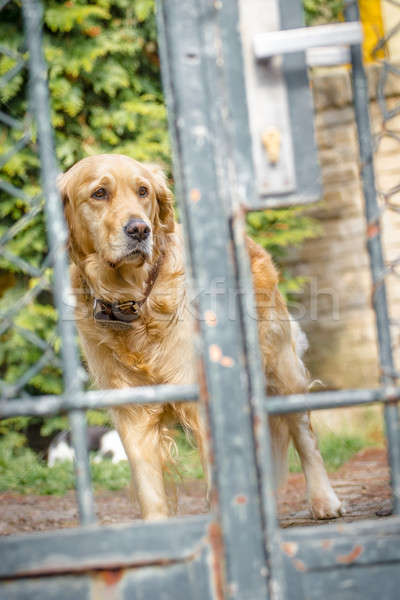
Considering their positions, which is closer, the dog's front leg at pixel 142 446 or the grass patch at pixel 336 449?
the dog's front leg at pixel 142 446

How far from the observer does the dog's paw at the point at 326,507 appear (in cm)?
292

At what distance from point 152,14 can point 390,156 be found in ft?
8.71

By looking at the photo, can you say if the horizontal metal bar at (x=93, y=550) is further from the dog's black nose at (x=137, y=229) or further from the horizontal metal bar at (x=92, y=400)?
the dog's black nose at (x=137, y=229)

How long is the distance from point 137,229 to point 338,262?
4163 mm

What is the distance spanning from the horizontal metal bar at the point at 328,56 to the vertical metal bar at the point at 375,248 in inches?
0.8

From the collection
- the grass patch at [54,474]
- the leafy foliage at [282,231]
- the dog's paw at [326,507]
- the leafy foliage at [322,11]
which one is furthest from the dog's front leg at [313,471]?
the leafy foliage at [322,11]

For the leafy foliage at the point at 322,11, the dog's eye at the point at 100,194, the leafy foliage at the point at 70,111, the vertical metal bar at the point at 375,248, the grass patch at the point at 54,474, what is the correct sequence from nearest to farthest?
the vertical metal bar at the point at 375,248
the dog's eye at the point at 100,194
the grass patch at the point at 54,474
the leafy foliage at the point at 70,111
the leafy foliage at the point at 322,11

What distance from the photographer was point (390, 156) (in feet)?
20.9

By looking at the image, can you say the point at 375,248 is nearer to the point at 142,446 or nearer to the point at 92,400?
the point at 92,400

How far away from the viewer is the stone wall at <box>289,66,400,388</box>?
256 inches

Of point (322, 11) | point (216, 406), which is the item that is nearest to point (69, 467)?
point (216, 406)

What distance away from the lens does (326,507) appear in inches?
116

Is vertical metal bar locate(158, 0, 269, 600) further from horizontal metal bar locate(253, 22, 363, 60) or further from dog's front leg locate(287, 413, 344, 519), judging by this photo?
dog's front leg locate(287, 413, 344, 519)

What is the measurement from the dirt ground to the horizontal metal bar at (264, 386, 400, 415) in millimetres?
1225
